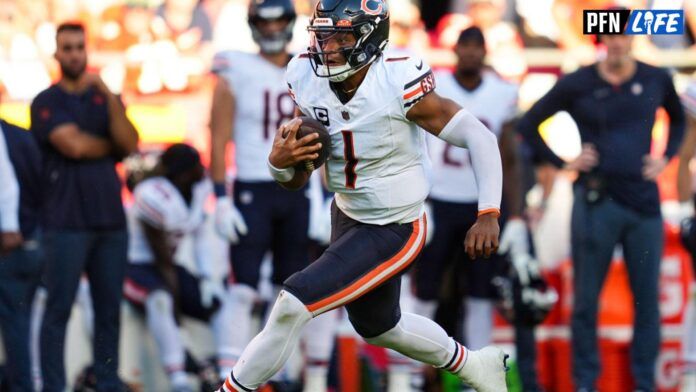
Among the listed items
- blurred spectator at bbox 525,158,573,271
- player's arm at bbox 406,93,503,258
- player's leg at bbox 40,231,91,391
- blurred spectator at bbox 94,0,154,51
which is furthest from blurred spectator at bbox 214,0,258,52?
player's arm at bbox 406,93,503,258

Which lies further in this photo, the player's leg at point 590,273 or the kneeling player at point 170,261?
the kneeling player at point 170,261

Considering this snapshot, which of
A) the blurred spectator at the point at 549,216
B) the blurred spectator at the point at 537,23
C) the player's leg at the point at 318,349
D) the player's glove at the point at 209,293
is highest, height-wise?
the blurred spectator at the point at 537,23

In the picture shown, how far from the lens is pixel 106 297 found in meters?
6.90

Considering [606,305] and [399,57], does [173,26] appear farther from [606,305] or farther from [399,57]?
[399,57]

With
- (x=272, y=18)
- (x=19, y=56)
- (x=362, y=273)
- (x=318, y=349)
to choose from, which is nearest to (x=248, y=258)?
(x=318, y=349)

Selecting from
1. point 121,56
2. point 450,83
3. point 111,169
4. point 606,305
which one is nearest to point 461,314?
point 606,305

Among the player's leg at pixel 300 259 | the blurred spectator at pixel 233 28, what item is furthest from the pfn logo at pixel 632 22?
the blurred spectator at pixel 233 28

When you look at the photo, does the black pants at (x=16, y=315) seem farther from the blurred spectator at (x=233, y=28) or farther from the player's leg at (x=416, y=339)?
the blurred spectator at (x=233, y=28)

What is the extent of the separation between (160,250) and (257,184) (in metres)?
0.88

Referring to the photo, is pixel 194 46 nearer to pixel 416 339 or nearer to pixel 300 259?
pixel 300 259

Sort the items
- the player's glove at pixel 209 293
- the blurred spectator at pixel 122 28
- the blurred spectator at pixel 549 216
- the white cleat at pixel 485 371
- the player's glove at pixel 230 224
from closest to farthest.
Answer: the white cleat at pixel 485 371 → the player's glove at pixel 230 224 → the player's glove at pixel 209 293 → the blurred spectator at pixel 549 216 → the blurred spectator at pixel 122 28

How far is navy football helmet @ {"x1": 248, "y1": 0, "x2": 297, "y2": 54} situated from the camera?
7180 mm

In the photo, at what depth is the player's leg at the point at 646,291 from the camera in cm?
722

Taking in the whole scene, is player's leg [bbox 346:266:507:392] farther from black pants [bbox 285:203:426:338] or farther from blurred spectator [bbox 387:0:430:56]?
blurred spectator [bbox 387:0:430:56]
